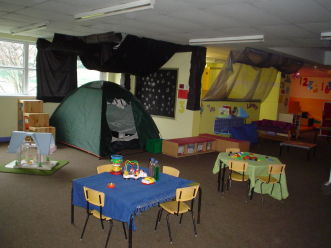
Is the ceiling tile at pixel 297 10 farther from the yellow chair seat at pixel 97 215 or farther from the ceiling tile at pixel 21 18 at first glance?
the ceiling tile at pixel 21 18

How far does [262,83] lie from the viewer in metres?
9.29

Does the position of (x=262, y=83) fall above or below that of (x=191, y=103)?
above

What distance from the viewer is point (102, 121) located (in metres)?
6.70

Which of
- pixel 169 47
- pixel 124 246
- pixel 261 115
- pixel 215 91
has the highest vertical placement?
pixel 169 47

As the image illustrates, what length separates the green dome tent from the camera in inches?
267

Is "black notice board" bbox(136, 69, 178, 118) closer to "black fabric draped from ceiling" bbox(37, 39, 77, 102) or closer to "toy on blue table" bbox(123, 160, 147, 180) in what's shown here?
"black fabric draped from ceiling" bbox(37, 39, 77, 102)

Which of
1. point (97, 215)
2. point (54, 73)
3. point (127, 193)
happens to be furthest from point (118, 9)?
point (54, 73)

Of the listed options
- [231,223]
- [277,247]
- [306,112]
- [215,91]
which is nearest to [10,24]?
[215,91]

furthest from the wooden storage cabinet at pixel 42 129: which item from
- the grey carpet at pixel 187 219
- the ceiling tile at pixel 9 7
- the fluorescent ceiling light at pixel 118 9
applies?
the fluorescent ceiling light at pixel 118 9

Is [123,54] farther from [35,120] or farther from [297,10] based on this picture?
[297,10]

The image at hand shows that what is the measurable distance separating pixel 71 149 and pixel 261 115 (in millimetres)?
7630

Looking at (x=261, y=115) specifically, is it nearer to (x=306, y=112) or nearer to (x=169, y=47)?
(x=306, y=112)

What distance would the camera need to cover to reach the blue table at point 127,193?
3005mm

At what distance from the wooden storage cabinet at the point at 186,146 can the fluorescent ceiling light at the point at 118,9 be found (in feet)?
11.5
